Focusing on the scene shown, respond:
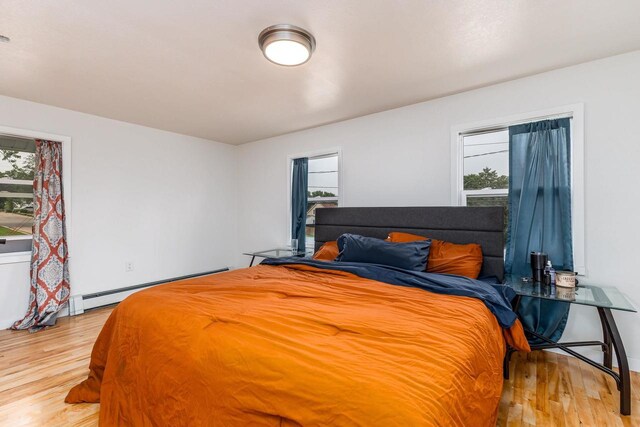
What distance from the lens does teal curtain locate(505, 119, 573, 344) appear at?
2.49 m

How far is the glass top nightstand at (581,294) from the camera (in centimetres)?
188

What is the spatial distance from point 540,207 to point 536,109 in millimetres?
855

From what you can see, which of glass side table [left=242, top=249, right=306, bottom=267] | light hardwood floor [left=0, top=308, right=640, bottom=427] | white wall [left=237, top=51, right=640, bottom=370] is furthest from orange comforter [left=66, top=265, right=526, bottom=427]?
glass side table [left=242, top=249, right=306, bottom=267]

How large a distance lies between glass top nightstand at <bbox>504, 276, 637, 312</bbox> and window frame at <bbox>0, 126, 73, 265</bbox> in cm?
455

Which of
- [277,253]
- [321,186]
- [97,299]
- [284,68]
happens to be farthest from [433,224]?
[97,299]

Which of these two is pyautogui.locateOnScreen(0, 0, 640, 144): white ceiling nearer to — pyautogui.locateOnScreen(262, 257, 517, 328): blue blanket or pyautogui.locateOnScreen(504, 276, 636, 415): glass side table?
pyautogui.locateOnScreen(262, 257, 517, 328): blue blanket

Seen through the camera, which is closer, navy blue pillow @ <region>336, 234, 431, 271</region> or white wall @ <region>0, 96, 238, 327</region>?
navy blue pillow @ <region>336, 234, 431, 271</region>

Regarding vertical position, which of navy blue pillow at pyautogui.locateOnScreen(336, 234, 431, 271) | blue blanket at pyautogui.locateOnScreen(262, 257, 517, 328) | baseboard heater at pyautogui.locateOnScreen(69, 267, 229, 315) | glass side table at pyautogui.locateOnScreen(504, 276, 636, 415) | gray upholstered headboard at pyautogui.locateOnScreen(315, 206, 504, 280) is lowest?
baseboard heater at pyautogui.locateOnScreen(69, 267, 229, 315)

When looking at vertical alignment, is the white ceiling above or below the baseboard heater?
above

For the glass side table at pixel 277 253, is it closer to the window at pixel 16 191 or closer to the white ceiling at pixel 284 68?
the white ceiling at pixel 284 68

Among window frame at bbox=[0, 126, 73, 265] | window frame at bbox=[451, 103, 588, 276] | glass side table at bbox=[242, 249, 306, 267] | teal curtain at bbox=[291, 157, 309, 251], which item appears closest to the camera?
window frame at bbox=[451, 103, 588, 276]

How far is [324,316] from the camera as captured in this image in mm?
1501

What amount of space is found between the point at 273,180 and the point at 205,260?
1723 millimetres

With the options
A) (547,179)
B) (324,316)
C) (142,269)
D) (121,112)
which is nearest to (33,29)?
(121,112)
